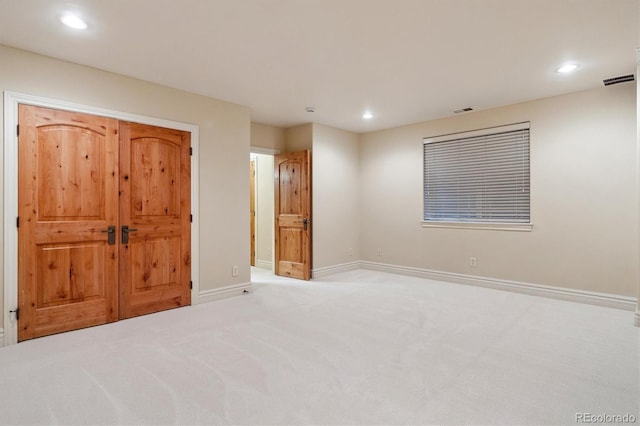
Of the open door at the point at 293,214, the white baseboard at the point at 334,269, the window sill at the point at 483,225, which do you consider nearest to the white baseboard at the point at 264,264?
the open door at the point at 293,214

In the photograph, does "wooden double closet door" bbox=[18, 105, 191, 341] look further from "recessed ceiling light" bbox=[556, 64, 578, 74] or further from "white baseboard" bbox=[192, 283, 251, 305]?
"recessed ceiling light" bbox=[556, 64, 578, 74]

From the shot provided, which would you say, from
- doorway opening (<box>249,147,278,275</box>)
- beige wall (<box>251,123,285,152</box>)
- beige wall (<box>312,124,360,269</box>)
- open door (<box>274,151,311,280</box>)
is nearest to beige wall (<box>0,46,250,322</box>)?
beige wall (<box>251,123,285,152</box>)

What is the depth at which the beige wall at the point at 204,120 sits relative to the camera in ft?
10.1

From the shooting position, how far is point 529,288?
4496mm

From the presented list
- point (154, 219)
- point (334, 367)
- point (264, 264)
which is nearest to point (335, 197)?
point (264, 264)

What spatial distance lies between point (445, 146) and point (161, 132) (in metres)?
4.18

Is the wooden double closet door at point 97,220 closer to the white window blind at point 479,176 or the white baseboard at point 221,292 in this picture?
the white baseboard at point 221,292

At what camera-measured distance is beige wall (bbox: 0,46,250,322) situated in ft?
10.1

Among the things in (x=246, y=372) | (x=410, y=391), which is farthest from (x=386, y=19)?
(x=246, y=372)

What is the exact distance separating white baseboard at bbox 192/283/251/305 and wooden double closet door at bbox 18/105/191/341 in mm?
175

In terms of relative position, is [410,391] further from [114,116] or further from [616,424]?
[114,116]

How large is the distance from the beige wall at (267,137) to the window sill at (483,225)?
2.87 meters

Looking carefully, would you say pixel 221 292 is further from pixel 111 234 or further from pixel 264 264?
pixel 264 264

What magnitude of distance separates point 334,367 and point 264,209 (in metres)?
4.67
